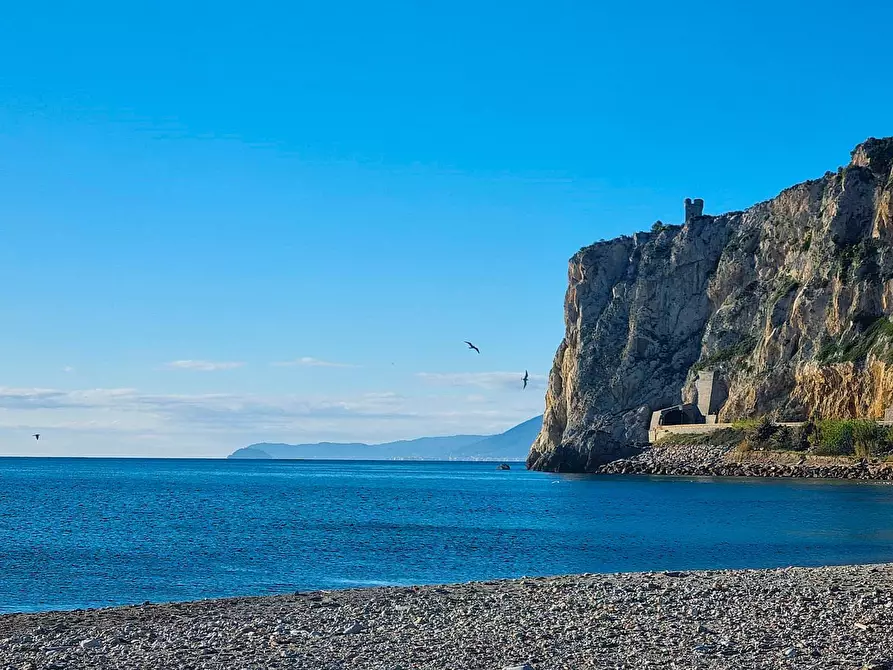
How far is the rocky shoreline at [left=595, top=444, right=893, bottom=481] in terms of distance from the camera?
104m

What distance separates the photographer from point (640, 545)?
45.5 m

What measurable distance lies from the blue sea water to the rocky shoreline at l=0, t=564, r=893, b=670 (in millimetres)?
7703

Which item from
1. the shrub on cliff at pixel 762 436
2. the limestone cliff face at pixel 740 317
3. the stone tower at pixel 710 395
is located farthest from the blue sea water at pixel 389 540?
the stone tower at pixel 710 395

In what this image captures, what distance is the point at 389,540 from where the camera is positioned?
48500 mm

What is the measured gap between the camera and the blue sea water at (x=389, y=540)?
34812 millimetres

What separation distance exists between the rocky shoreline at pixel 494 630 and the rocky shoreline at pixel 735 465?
276 feet

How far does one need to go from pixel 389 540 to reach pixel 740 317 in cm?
11863

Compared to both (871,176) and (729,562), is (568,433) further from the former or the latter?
(729,562)

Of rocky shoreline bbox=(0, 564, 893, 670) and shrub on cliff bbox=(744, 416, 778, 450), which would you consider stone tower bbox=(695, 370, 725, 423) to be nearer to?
shrub on cliff bbox=(744, 416, 778, 450)

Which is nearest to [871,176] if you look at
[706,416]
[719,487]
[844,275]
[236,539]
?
[844,275]

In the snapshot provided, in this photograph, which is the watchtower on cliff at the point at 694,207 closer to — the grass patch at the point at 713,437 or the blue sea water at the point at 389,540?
the grass patch at the point at 713,437

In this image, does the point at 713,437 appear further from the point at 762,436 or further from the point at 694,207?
the point at 694,207

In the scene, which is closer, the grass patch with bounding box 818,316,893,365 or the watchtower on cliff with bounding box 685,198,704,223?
the grass patch with bounding box 818,316,893,365

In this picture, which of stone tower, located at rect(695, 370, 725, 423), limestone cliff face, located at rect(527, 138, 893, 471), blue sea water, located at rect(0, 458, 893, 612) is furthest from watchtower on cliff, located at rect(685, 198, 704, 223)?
blue sea water, located at rect(0, 458, 893, 612)
